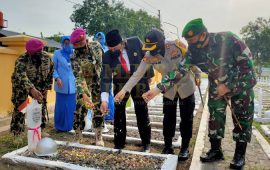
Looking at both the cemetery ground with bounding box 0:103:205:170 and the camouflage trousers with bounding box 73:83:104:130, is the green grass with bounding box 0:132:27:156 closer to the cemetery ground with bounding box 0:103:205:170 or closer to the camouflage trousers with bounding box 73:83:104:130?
the cemetery ground with bounding box 0:103:205:170

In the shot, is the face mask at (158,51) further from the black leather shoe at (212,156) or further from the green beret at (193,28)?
the black leather shoe at (212,156)

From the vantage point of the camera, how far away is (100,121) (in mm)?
4625

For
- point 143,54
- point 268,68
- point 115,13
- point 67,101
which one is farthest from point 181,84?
point 268,68

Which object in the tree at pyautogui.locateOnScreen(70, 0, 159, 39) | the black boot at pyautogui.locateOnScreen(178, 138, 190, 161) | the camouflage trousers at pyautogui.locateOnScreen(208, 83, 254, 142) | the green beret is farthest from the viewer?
the tree at pyautogui.locateOnScreen(70, 0, 159, 39)

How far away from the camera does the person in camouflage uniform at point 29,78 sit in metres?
4.62

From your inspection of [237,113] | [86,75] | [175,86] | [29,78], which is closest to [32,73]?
[29,78]

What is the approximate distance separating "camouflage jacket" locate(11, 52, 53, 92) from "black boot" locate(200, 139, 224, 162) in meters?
2.88

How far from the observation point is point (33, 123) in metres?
4.18

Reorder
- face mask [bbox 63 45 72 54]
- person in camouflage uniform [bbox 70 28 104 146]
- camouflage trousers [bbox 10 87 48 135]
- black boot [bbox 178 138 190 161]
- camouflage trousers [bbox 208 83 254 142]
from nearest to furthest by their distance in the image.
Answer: camouflage trousers [bbox 208 83 254 142] < black boot [bbox 178 138 190 161] < person in camouflage uniform [bbox 70 28 104 146] < camouflage trousers [bbox 10 87 48 135] < face mask [bbox 63 45 72 54]

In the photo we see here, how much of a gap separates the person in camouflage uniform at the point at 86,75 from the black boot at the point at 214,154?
1713mm

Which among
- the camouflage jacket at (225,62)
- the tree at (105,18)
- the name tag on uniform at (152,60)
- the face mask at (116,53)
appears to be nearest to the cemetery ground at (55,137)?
the camouflage jacket at (225,62)

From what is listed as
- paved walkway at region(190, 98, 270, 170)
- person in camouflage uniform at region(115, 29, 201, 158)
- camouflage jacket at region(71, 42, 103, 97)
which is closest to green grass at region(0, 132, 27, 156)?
camouflage jacket at region(71, 42, 103, 97)

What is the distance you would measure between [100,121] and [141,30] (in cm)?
4919

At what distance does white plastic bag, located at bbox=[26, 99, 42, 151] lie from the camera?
4.12 meters
